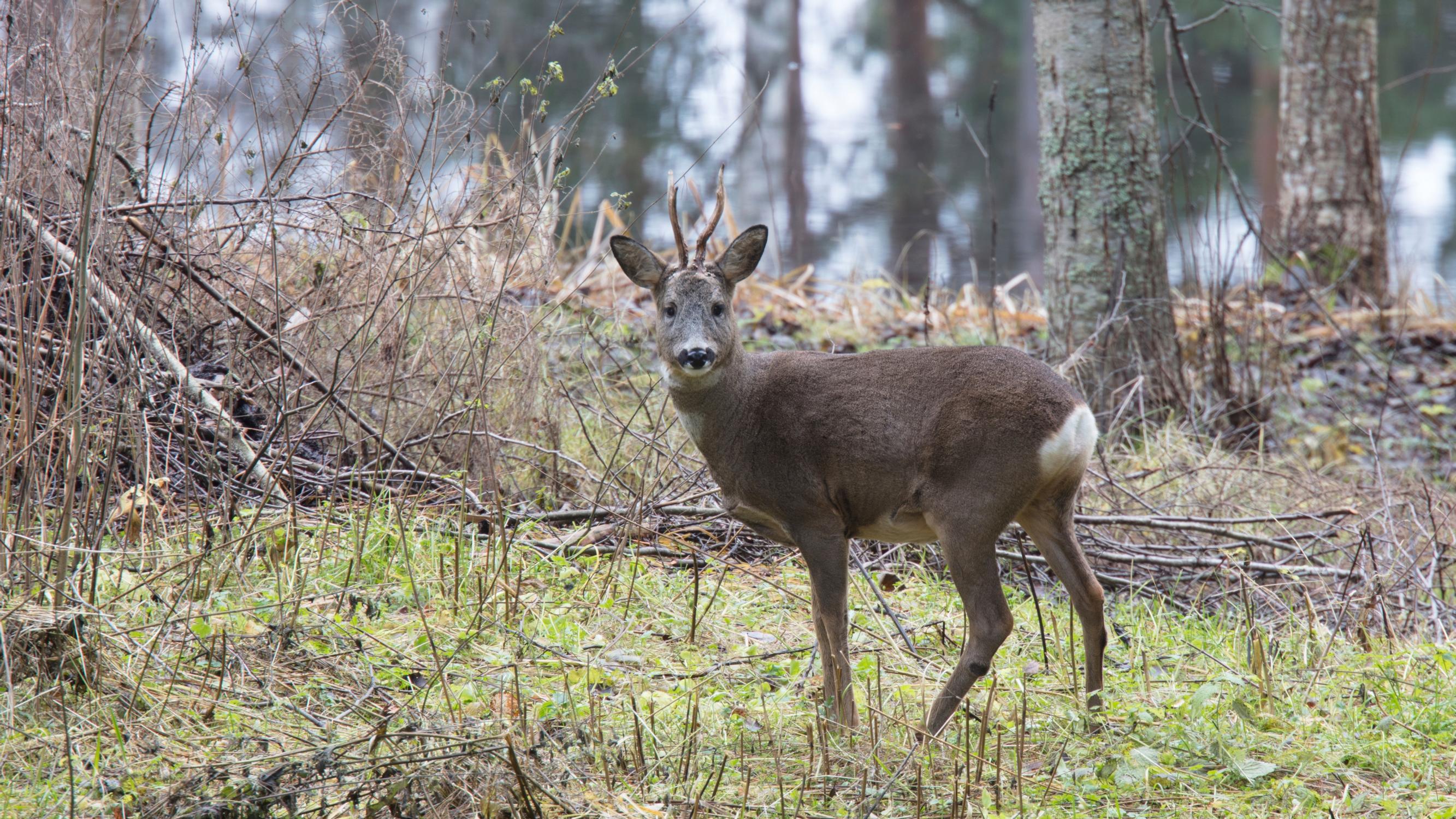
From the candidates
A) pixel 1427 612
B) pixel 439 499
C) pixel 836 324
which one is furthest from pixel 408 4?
pixel 1427 612

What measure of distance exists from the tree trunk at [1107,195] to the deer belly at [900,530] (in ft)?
9.44

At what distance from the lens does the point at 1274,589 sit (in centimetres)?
452

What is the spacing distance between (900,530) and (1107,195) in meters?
3.41

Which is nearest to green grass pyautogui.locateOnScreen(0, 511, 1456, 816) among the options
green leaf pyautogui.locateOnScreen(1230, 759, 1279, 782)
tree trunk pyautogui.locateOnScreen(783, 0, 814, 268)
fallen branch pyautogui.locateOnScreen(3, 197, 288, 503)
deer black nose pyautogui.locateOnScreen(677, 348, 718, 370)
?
green leaf pyautogui.locateOnScreen(1230, 759, 1279, 782)

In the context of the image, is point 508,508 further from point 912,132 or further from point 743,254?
point 912,132

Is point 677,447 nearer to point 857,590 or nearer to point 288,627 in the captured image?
point 857,590

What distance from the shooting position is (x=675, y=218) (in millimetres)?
3348

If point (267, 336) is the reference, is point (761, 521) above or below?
below

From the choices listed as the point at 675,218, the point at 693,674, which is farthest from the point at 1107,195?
the point at 693,674

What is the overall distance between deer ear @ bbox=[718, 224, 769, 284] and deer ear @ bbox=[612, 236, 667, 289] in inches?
7.1

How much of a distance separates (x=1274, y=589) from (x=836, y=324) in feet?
12.8

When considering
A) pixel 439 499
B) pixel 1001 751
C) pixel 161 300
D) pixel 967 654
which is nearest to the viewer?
pixel 1001 751

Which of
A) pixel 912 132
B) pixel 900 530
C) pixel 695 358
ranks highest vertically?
pixel 912 132

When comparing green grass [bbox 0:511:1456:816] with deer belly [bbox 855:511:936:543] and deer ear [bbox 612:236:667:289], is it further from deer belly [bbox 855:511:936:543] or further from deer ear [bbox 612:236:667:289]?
deer ear [bbox 612:236:667:289]
